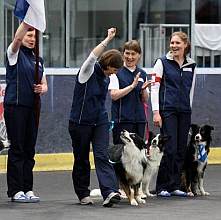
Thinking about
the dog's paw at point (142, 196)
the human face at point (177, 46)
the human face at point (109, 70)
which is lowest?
the dog's paw at point (142, 196)

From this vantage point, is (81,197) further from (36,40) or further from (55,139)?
(55,139)

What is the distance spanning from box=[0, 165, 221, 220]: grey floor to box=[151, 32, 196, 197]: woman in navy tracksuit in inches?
13.7

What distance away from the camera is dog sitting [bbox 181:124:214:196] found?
10734mm

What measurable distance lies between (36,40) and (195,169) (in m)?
2.74

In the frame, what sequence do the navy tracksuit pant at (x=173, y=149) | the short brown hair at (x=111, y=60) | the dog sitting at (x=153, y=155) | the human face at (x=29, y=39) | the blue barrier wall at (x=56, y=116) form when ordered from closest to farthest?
1. the short brown hair at (x=111, y=60)
2. the human face at (x=29, y=39)
3. the dog sitting at (x=153, y=155)
4. the navy tracksuit pant at (x=173, y=149)
5. the blue barrier wall at (x=56, y=116)

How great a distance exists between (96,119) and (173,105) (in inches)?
55.7

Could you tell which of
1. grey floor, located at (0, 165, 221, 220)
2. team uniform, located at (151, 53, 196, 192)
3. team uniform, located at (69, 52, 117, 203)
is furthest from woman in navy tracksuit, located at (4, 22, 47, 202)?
team uniform, located at (151, 53, 196, 192)

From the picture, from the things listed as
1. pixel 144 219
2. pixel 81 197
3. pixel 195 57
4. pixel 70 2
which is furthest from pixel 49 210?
pixel 195 57

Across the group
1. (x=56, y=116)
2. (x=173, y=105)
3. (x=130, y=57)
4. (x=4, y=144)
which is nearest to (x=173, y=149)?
(x=173, y=105)

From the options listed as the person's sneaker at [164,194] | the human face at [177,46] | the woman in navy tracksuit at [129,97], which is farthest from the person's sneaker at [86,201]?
the human face at [177,46]

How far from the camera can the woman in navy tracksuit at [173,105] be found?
414 inches

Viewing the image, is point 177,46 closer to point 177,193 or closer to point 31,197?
point 177,193

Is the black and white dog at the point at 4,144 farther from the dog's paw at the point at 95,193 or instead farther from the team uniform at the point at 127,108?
the team uniform at the point at 127,108

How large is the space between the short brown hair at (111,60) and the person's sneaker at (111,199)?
1432 millimetres
